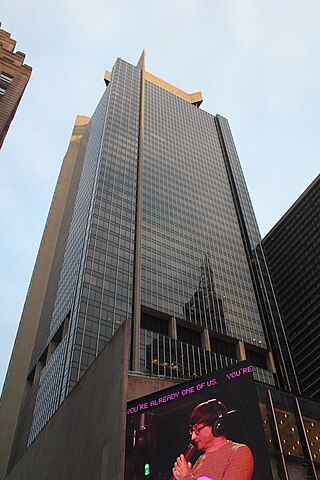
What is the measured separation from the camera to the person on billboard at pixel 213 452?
25.1 m

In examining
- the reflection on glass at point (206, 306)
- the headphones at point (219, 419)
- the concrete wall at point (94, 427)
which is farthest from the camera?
the reflection on glass at point (206, 306)

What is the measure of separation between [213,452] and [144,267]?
7641cm

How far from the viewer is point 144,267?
102 meters

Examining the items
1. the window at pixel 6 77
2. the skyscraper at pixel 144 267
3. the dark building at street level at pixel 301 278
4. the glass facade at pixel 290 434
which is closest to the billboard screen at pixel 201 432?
the glass facade at pixel 290 434

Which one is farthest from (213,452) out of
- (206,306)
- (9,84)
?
(206,306)

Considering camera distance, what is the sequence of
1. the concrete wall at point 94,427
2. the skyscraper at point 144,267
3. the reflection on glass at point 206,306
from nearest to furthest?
the concrete wall at point 94,427 < the skyscraper at point 144,267 < the reflection on glass at point 206,306

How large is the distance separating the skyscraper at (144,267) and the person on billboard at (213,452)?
49854 millimetres

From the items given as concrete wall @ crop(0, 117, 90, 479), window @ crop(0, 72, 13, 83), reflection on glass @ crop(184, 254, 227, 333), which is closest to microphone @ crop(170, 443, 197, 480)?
window @ crop(0, 72, 13, 83)

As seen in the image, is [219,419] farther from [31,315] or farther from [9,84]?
[31,315]

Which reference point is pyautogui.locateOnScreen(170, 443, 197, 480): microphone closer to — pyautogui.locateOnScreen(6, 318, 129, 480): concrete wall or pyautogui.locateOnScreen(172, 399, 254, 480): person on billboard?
pyautogui.locateOnScreen(172, 399, 254, 480): person on billboard

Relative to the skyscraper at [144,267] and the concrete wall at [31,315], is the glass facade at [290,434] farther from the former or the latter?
the concrete wall at [31,315]

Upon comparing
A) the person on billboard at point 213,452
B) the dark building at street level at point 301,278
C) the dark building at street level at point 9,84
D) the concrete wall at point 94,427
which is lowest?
the person on billboard at point 213,452

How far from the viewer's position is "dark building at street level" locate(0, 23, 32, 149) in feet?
184

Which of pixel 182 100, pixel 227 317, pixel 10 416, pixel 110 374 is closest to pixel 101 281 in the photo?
pixel 227 317
